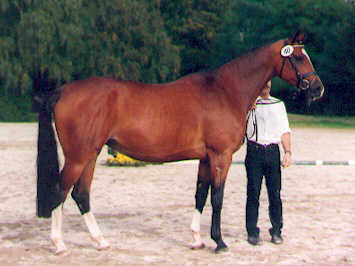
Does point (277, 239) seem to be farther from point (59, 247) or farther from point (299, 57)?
point (59, 247)

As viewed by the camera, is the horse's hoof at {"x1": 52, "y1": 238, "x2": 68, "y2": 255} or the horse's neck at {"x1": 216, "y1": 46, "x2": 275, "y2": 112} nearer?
the horse's hoof at {"x1": 52, "y1": 238, "x2": 68, "y2": 255}

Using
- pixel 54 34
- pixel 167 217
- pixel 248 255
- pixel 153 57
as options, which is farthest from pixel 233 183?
pixel 153 57

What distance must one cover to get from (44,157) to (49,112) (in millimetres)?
528

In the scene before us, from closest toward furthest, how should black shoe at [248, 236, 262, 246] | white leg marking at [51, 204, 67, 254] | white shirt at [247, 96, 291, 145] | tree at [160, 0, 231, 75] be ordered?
white leg marking at [51, 204, 67, 254]
black shoe at [248, 236, 262, 246]
white shirt at [247, 96, 291, 145]
tree at [160, 0, 231, 75]

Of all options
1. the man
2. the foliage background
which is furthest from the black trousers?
the foliage background

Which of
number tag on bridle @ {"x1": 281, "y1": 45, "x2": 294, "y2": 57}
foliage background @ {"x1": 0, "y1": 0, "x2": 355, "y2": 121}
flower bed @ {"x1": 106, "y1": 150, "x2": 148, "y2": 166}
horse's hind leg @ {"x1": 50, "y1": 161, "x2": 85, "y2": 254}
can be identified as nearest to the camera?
horse's hind leg @ {"x1": 50, "y1": 161, "x2": 85, "y2": 254}

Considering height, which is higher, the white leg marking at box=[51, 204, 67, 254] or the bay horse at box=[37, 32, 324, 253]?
the bay horse at box=[37, 32, 324, 253]

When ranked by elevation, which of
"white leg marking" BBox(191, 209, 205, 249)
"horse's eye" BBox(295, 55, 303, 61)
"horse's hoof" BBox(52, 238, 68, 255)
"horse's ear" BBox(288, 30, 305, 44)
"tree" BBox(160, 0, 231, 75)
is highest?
"horse's ear" BBox(288, 30, 305, 44)

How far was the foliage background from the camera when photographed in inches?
1337

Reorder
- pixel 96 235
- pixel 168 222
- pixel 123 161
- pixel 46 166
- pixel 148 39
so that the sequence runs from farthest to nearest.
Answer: pixel 148 39 → pixel 123 161 → pixel 168 222 → pixel 46 166 → pixel 96 235

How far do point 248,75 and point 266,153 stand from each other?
939mm

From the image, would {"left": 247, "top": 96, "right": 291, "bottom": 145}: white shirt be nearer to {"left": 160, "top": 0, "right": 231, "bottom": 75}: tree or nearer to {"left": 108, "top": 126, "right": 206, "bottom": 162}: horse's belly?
{"left": 108, "top": 126, "right": 206, "bottom": 162}: horse's belly

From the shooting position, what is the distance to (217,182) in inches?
228

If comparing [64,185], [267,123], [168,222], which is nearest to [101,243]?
[64,185]
